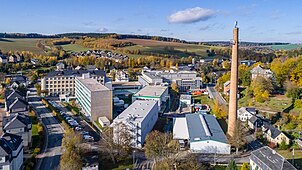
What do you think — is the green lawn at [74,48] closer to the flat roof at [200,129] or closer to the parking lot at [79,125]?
the parking lot at [79,125]

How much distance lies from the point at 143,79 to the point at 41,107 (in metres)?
19.8

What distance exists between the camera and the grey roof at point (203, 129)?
74.7ft

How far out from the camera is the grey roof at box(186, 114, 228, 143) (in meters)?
22.8

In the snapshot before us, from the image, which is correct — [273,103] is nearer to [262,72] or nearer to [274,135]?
[274,135]

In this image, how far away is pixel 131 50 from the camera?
280ft

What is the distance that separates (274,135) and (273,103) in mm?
9473

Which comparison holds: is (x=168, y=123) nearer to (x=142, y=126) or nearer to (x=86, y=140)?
(x=142, y=126)

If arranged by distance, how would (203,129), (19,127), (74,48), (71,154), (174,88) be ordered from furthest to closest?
(74,48), (174,88), (203,129), (19,127), (71,154)

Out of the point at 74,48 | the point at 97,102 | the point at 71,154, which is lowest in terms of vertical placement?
the point at 71,154

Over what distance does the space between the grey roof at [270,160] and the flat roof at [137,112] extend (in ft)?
31.0

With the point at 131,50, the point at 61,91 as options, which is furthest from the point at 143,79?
the point at 131,50

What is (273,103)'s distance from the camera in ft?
108

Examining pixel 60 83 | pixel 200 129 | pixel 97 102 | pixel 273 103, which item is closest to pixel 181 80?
pixel 273 103

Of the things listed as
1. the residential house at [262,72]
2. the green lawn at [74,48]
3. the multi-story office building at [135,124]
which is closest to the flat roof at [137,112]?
the multi-story office building at [135,124]
